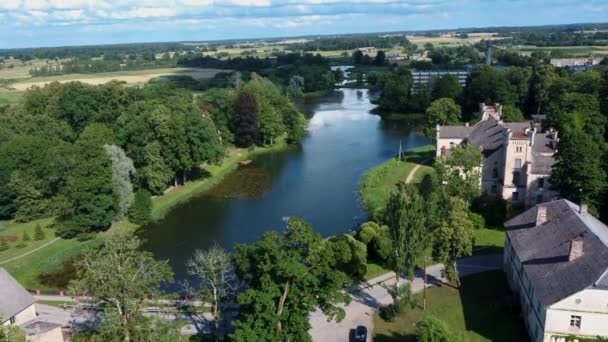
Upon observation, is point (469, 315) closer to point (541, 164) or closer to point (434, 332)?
point (434, 332)

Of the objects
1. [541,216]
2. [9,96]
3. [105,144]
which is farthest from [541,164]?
[9,96]

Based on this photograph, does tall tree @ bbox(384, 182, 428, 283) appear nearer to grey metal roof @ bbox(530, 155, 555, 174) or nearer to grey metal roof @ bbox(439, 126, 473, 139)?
grey metal roof @ bbox(530, 155, 555, 174)

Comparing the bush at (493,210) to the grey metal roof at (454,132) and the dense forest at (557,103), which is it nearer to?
the dense forest at (557,103)

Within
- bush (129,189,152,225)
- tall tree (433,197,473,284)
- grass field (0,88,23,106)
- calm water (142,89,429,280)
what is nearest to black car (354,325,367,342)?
tall tree (433,197,473,284)

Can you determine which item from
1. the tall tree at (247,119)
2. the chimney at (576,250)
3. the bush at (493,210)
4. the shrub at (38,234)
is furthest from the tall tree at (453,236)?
the tall tree at (247,119)

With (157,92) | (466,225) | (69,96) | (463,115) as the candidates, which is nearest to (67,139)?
(69,96)

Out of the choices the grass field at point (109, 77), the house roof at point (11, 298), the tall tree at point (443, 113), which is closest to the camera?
the house roof at point (11, 298)

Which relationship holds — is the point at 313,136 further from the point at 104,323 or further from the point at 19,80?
the point at 19,80
